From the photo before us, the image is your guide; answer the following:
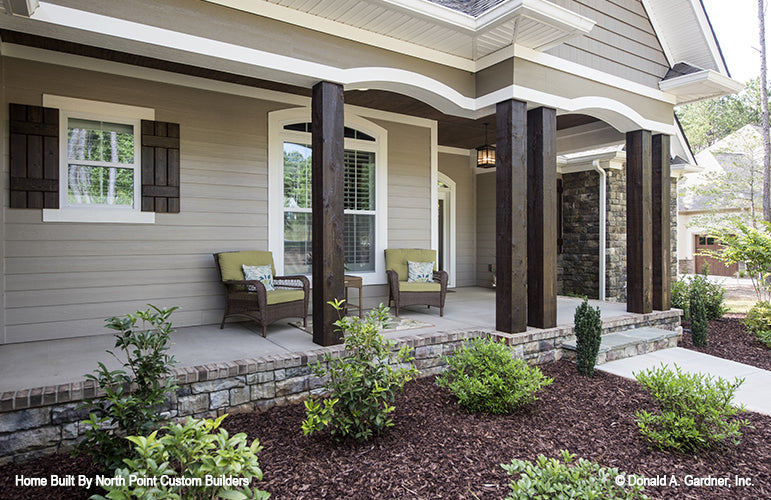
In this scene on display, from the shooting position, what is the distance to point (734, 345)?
6.10 meters

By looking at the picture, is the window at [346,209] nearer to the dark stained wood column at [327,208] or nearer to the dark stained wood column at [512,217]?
the dark stained wood column at [327,208]

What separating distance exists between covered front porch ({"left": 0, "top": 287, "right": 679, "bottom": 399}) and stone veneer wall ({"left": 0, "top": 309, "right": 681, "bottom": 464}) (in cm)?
9

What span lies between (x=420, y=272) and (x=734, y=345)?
437 centimetres

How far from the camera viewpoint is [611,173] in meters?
8.76

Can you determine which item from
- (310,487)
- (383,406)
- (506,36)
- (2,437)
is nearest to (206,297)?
(2,437)

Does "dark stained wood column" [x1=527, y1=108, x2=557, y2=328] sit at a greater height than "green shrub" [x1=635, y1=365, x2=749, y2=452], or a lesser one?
greater

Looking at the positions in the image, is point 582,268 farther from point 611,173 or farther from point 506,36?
point 506,36

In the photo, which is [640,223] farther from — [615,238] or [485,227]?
[485,227]

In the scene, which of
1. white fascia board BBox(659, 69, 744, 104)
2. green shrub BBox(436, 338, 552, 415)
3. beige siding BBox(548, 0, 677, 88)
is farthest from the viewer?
white fascia board BBox(659, 69, 744, 104)

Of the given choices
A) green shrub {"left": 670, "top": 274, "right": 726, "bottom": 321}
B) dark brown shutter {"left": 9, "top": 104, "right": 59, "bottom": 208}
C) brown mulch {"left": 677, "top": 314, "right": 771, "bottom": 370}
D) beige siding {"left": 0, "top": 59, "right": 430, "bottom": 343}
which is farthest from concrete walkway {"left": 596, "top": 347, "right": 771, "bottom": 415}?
dark brown shutter {"left": 9, "top": 104, "right": 59, "bottom": 208}

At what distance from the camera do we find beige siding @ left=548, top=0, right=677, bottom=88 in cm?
536

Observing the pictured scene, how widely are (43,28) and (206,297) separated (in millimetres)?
2900

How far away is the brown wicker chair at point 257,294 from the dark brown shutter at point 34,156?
1.64 meters

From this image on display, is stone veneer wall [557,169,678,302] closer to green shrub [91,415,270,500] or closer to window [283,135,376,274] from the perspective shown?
window [283,135,376,274]
